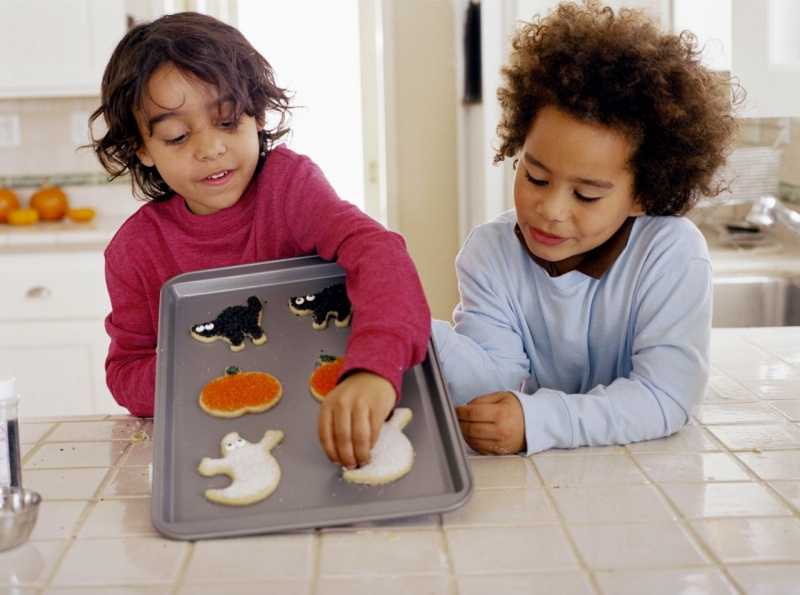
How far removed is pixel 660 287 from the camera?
112cm

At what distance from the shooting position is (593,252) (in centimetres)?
119

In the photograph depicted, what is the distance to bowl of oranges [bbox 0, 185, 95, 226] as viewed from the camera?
9.78 feet

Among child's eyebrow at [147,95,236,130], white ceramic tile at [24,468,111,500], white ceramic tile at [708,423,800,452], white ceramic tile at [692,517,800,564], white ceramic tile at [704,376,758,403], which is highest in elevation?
child's eyebrow at [147,95,236,130]

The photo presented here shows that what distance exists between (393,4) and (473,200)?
0.86m

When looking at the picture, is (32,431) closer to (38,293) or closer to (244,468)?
(244,468)

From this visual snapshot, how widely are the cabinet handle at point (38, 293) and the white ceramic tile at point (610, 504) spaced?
217cm

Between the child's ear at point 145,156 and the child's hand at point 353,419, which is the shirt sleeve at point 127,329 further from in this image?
the child's hand at point 353,419

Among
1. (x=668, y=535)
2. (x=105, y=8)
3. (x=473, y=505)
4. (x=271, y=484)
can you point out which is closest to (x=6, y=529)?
(x=271, y=484)

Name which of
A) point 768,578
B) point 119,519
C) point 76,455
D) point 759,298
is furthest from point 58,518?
point 759,298

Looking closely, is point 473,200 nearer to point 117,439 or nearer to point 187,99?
point 187,99

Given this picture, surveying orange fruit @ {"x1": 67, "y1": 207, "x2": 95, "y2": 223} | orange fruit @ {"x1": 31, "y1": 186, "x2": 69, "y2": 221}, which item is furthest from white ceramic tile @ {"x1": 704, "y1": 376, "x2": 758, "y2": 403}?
orange fruit @ {"x1": 31, "y1": 186, "x2": 69, "y2": 221}

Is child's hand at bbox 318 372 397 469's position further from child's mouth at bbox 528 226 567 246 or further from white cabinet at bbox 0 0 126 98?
white cabinet at bbox 0 0 126 98

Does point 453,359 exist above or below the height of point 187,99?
below

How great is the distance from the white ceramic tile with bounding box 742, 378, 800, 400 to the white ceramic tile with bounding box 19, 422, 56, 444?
3.05 feet
